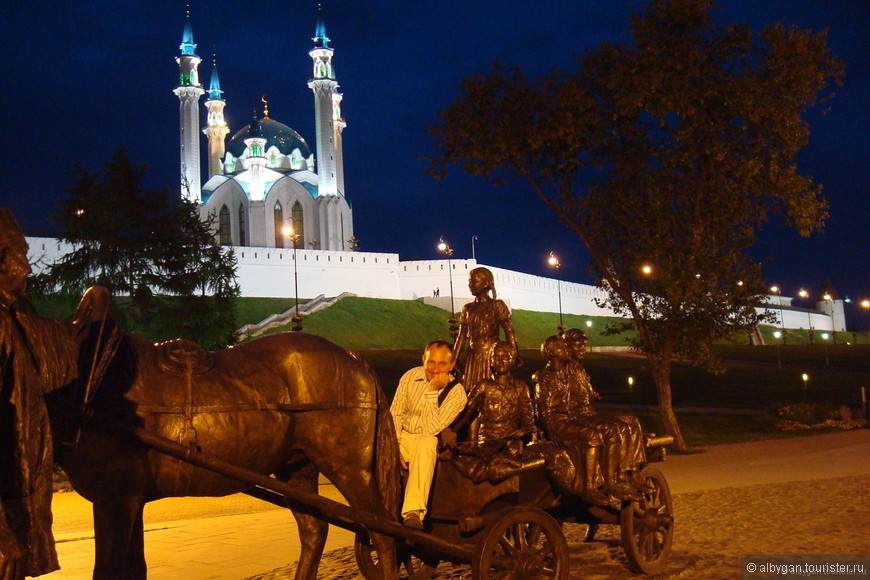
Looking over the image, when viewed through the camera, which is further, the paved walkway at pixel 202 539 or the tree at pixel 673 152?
the tree at pixel 673 152

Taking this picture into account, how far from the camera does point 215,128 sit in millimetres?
90125

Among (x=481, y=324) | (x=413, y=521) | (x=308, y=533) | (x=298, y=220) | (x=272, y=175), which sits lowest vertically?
(x=308, y=533)

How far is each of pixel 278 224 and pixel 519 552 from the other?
7775 centimetres

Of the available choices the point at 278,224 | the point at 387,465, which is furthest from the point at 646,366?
the point at 278,224

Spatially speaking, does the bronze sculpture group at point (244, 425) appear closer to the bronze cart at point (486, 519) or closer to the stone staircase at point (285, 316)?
the bronze cart at point (486, 519)

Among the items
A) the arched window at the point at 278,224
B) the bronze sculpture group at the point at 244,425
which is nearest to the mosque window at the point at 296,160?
the arched window at the point at 278,224

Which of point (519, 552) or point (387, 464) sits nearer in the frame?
point (519, 552)

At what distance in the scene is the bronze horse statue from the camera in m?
4.54

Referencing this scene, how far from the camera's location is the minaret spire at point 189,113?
270ft

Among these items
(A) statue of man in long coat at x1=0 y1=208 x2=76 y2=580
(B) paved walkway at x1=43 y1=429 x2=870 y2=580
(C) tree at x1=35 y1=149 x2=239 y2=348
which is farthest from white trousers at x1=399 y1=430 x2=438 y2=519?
(C) tree at x1=35 y1=149 x2=239 y2=348

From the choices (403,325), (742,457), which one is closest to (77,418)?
(742,457)

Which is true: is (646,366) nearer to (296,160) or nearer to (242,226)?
(242,226)

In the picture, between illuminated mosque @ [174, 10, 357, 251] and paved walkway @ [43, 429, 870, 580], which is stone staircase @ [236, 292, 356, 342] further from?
paved walkway @ [43, 429, 870, 580]

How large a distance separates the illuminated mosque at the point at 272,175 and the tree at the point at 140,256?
152 feet
